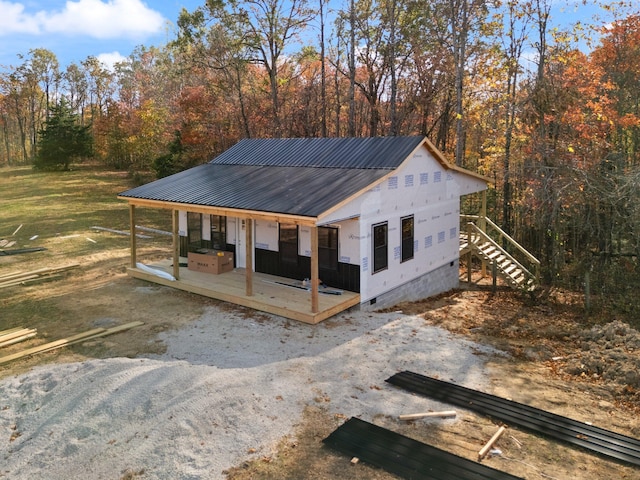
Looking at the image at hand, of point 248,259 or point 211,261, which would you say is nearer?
point 248,259

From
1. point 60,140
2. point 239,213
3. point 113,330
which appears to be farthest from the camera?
point 60,140

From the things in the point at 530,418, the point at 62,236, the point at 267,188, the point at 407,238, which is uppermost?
the point at 267,188

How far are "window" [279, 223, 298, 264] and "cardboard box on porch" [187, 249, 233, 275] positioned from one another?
1.82m

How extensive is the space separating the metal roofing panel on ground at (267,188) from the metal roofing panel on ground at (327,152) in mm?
385

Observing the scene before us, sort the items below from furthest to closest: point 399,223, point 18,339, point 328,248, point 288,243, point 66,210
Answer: point 66,210 → point 288,243 → point 399,223 → point 328,248 → point 18,339

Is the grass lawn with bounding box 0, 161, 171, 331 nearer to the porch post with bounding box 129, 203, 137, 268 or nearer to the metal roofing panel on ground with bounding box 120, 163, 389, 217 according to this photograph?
the porch post with bounding box 129, 203, 137, 268

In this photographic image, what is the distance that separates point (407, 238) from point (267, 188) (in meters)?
4.17

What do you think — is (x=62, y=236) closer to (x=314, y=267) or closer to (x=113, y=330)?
(x=113, y=330)

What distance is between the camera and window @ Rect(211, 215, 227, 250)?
1481 cm

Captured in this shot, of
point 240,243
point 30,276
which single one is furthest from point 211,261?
point 30,276

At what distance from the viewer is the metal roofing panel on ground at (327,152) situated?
13.3 meters

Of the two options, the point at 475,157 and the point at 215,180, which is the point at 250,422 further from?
the point at 475,157

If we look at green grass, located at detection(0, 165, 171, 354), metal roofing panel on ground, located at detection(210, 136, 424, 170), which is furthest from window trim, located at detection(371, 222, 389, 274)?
green grass, located at detection(0, 165, 171, 354)

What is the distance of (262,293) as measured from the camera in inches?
479
